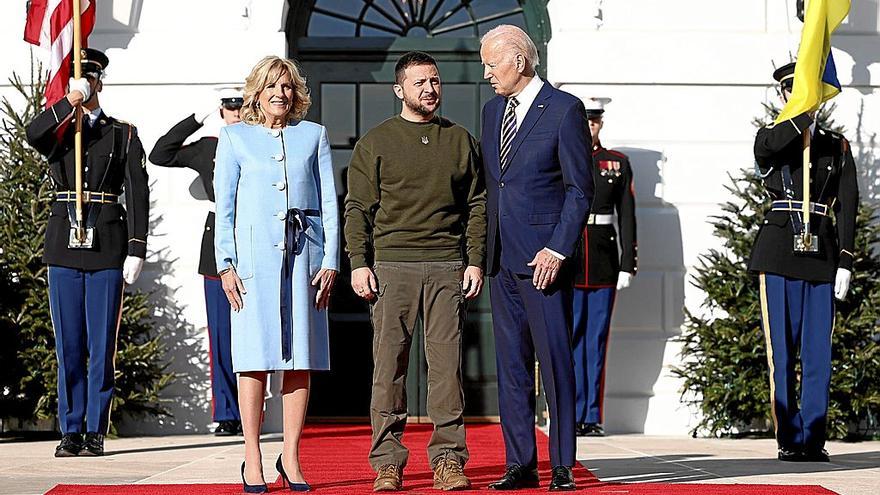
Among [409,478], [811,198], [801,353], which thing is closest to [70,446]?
[409,478]

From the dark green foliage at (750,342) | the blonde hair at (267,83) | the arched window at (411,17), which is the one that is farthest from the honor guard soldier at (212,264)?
the blonde hair at (267,83)

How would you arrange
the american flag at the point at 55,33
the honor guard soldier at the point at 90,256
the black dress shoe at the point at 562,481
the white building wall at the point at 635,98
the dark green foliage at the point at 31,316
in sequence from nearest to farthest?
1. the black dress shoe at the point at 562,481
2. the honor guard soldier at the point at 90,256
3. the american flag at the point at 55,33
4. the dark green foliage at the point at 31,316
5. the white building wall at the point at 635,98

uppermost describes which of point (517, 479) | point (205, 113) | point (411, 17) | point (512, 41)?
point (411, 17)

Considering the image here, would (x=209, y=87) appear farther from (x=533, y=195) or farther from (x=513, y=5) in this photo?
(x=533, y=195)

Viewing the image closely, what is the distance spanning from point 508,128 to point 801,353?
230cm

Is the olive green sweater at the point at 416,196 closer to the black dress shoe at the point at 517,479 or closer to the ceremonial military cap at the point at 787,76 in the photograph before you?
the black dress shoe at the point at 517,479

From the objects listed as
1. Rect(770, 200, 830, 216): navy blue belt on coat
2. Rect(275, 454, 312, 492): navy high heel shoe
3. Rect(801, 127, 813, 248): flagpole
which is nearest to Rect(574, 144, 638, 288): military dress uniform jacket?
Rect(770, 200, 830, 216): navy blue belt on coat

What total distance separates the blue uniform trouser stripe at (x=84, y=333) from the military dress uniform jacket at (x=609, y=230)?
2832mm

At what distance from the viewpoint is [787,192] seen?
7090mm

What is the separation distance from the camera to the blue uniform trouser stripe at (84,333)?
7.30 meters

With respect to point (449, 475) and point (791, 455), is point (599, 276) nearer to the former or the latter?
point (791, 455)

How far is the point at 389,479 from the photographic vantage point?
211 inches

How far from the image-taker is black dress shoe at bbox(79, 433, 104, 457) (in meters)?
7.19

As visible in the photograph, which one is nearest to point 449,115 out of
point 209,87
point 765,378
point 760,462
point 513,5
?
point 513,5
